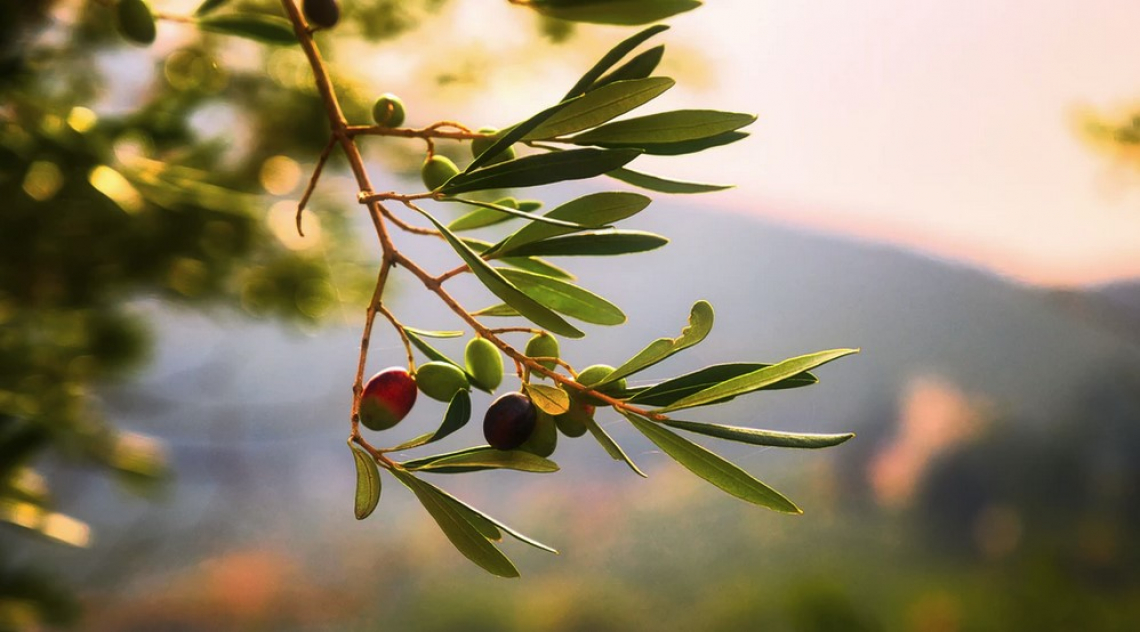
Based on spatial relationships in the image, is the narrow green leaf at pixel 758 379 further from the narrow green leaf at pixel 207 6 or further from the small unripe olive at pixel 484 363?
the narrow green leaf at pixel 207 6

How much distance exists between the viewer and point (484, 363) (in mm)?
272

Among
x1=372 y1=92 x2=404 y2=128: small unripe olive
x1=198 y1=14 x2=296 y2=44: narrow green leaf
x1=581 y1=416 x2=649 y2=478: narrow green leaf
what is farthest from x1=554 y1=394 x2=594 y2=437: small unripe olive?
x1=198 y1=14 x2=296 y2=44: narrow green leaf

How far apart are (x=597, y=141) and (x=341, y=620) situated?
64.6 inches

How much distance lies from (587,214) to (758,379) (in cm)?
8

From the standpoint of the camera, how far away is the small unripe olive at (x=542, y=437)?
10.6 inches

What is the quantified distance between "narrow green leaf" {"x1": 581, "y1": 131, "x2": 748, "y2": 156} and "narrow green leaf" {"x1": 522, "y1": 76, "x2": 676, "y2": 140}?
0.7 inches

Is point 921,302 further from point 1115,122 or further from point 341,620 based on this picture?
point 341,620

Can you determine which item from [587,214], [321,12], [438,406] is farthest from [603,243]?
[438,406]

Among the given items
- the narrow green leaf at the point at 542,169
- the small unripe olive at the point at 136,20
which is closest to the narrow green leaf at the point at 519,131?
the narrow green leaf at the point at 542,169

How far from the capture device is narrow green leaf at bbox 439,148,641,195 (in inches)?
9.3

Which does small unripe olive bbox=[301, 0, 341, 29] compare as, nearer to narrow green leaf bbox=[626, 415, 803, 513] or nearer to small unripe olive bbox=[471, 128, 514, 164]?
small unripe olive bbox=[471, 128, 514, 164]

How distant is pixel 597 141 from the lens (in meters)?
0.27

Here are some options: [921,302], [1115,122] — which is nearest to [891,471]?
[921,302]

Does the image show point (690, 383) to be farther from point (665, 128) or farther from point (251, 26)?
point (251, 26)
